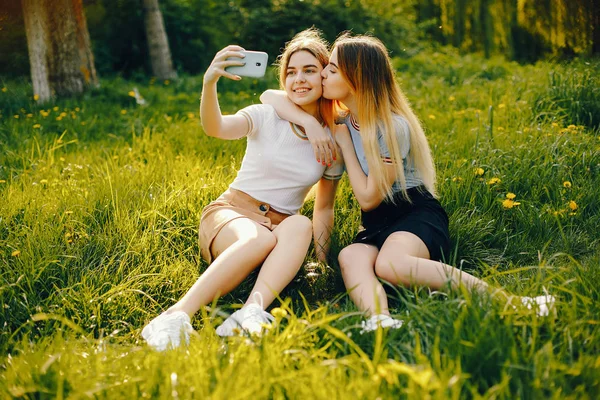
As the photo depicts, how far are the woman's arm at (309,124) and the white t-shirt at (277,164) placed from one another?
5 centimetres

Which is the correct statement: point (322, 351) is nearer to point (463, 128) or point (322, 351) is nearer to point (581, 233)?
point (581, 233)

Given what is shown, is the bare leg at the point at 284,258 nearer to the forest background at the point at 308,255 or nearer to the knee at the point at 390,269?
the forest background at the point at 308,255

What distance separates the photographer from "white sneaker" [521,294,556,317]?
1.88m

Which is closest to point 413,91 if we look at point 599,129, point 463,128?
point 463,128

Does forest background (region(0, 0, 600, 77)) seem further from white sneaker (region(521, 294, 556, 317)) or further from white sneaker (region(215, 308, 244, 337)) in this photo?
white sneaker (region(215, 308, 244, 337))

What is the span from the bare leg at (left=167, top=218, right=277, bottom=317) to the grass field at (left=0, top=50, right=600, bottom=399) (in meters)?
0.11

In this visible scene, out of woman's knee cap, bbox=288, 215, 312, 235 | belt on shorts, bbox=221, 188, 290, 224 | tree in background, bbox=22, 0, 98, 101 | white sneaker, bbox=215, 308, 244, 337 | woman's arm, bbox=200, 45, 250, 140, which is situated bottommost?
white sneaker, bbox=215, 308, 244, 337

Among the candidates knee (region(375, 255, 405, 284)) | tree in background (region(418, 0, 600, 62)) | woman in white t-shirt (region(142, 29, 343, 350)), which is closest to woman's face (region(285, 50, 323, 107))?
woman in white t-shirt (region(142, 29, 343, 350))

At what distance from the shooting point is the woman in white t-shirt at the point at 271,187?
7.64 ft

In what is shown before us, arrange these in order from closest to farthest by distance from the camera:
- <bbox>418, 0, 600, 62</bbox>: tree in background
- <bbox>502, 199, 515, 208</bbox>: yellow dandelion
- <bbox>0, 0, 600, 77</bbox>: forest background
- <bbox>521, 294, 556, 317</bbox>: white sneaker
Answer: <bbox>521, 294, 556, 317</bbox>: white sneaker, <bbox>502, 199, 515, 208</bbox>: yellow dandelion, <bbox>418, 0, 600, 62</bbox>: tree in background, <bbox>0, 0, 600, 77</bbox>: forest background

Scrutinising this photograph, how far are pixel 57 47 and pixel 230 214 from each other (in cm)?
393

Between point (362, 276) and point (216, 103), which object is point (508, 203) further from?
point (216, 103)

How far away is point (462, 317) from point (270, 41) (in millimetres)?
8250

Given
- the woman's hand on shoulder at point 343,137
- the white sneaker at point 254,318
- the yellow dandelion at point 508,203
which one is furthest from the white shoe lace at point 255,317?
the yellow dandelion at point 508,203
